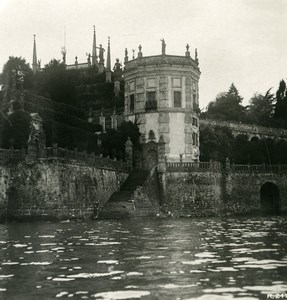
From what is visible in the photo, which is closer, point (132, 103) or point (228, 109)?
point (132, 103)

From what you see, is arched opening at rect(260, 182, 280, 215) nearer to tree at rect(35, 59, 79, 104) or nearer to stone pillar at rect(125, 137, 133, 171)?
stone pillar at rect(125, 137, 133, 171)

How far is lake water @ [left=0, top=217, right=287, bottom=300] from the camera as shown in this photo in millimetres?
11453

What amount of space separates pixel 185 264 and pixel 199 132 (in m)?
55.7

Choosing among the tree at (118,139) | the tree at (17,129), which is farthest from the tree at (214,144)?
the tree at (17,129)

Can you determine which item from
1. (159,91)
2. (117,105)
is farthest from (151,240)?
(117,105)

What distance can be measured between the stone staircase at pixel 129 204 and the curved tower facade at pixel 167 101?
9680 millimetres

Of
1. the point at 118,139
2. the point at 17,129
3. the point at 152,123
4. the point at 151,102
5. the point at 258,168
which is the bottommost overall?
the point at 258,168

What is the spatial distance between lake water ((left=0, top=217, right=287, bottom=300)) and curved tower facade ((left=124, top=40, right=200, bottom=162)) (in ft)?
130

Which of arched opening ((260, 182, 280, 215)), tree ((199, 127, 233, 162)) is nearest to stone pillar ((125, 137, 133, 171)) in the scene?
tree ((199, 127, 233, 162))

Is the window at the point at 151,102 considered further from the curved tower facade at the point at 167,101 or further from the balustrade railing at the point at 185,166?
the balustrade railing at the point at 185,166

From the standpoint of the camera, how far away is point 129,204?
4822 centimetres

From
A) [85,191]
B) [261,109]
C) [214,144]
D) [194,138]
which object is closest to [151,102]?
[194,138]

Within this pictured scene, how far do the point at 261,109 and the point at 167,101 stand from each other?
1657 inches

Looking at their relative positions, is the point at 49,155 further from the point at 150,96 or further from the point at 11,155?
the point at 150,96
